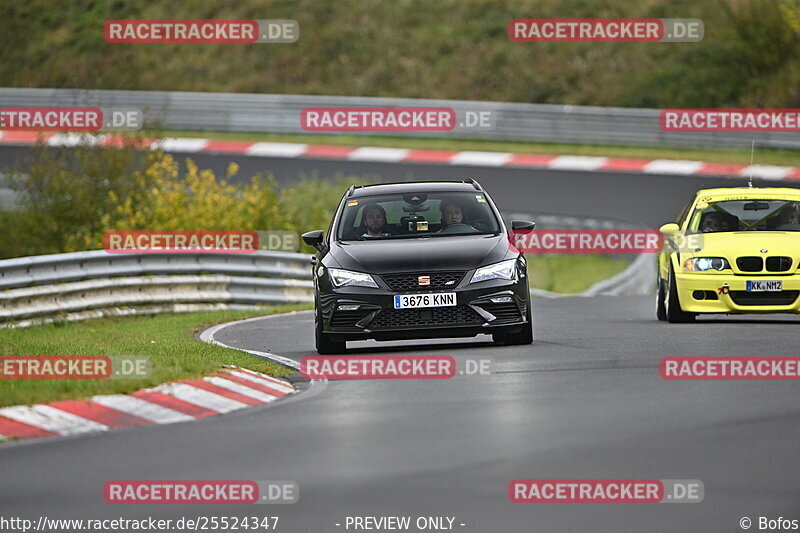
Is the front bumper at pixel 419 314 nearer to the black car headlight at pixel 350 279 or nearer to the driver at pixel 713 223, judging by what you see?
the black car headlight at pixel 350 279

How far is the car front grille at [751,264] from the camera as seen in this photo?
17.4m

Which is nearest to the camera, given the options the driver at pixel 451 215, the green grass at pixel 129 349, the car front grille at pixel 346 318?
the green grass at pixel 129 349

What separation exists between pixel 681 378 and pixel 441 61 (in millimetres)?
41276

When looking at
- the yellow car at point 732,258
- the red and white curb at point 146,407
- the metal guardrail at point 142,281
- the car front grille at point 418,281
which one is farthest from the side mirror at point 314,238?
the metal guardrail at point 142,281

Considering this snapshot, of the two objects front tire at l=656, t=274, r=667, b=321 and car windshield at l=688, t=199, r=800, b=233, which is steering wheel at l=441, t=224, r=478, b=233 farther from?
front tire at l=656, t=274, r=667, b=321

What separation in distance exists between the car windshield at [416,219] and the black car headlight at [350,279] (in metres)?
0.77

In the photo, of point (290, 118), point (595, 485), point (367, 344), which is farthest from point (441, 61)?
point (595, 485)

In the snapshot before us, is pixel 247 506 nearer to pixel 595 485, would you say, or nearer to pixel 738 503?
pixel 595 485

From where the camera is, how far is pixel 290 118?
43.2m

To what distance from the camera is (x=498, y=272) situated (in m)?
14.7

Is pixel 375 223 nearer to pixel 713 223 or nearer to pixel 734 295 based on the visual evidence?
pixel 734 295

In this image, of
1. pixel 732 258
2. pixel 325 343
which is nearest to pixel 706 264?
pixel 732 258

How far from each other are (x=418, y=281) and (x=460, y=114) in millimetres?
27410

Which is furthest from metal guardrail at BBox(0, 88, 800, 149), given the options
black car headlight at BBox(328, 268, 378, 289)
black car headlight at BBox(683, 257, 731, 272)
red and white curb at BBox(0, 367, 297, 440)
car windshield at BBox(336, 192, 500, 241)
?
red and white curb at BBox(0, 367, 297, 440)
